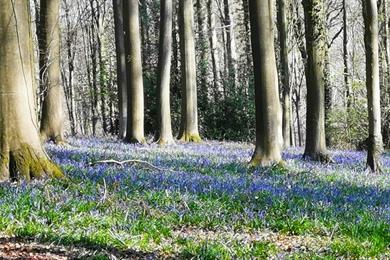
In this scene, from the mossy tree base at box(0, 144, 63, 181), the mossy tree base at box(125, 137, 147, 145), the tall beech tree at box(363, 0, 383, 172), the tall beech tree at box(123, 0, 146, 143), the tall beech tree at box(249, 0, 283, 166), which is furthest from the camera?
the tall beech tree at box(123, 0, 146, 143)

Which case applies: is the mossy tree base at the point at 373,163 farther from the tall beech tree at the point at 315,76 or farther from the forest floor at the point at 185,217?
the forest floor at the point at 185,217

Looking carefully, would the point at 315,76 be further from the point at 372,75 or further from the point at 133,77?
the point at 133,77

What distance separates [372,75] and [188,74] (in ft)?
30.0

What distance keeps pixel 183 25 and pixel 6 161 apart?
14.4 m

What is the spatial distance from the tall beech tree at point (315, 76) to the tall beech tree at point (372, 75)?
6.00 ft

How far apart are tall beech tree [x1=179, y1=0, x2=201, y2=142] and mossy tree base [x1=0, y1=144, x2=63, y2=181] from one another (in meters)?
13.2

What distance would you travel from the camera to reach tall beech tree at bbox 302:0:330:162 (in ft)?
51.6

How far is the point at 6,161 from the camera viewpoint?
8.53 metres

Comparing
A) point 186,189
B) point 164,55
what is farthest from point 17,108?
point 164,55

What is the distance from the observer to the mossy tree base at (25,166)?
852 centimetres

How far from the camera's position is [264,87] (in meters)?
13.2

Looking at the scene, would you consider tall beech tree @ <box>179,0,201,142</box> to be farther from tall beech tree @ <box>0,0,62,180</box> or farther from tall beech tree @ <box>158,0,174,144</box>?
tall beech tree @ <box>0,0,62,180</box>

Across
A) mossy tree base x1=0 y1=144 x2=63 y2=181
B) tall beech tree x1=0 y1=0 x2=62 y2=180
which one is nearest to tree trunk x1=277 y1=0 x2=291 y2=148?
tall beech tree x1=0 y1=0 x2=62 y2=180

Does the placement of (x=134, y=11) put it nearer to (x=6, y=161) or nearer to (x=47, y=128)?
(x=47, y=128)
